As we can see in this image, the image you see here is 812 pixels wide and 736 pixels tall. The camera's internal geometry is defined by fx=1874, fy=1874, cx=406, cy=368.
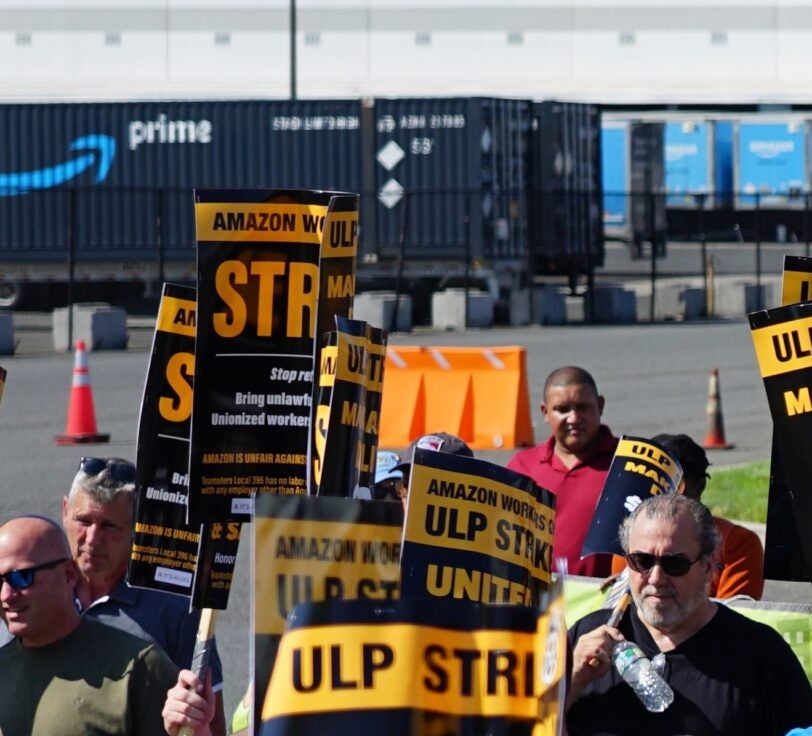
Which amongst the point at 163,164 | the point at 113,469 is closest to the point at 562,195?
the point at 163,164

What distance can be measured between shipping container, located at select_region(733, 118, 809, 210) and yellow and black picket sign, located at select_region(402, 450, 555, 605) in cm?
4762

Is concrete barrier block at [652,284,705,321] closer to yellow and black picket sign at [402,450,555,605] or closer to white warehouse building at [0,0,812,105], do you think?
white warehouse building at [0,0,812,105]

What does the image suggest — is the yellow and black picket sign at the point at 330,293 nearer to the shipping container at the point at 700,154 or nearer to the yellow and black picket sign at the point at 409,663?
the yellow and black picket sign at the point at 409,663

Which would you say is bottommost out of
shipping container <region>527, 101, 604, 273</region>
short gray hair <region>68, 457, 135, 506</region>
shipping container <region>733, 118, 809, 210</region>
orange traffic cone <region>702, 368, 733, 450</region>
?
orange traffic cone <region>702, 368, 733, 450</region>

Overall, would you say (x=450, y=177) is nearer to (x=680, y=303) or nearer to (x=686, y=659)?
(x=680, y=303)

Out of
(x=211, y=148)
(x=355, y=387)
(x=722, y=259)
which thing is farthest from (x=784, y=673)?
(x=722, y=259)

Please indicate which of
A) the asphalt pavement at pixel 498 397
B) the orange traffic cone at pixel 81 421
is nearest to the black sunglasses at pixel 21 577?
the asphalt pavement at pixel 498 397

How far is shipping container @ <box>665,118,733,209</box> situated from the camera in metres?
52.3

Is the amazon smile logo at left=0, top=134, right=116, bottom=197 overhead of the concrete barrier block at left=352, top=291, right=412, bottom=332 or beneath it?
overhead

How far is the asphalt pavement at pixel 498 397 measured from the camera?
45.1 feet

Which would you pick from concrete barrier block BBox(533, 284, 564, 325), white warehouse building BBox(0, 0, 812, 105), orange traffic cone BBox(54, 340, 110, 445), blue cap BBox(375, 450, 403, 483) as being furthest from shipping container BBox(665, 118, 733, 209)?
blue cap BBox(375, 450, 403, 483)

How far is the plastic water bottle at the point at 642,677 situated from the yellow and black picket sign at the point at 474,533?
12.6 inches

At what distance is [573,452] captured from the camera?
23.9ft

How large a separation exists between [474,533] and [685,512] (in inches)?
23.4
